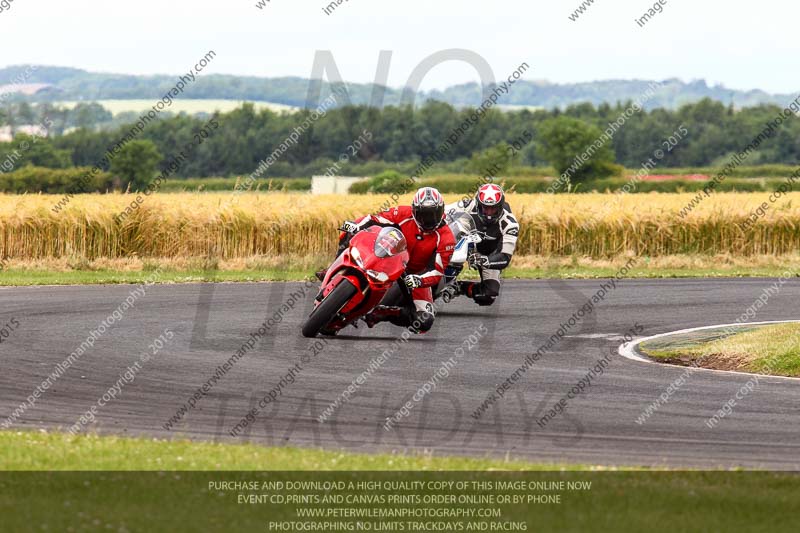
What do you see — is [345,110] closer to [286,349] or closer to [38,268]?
[38,268]

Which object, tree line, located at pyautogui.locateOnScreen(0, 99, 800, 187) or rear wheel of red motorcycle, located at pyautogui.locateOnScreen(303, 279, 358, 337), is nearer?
rear wheel of red motorcycle, located at pyautogui.locateOnScreen(303, 279, 358, 337)

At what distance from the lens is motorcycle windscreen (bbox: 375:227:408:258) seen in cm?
1566

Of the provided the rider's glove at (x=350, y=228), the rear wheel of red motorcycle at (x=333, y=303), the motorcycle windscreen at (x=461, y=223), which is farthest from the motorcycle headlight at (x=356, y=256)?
the motorcycle windscreen at (x=461, y=223)

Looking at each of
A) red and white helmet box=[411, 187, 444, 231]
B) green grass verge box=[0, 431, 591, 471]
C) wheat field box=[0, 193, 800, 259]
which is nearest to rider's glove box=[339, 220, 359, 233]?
red and white helmet box=[411, 187, 444, 231]

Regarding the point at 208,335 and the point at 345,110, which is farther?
the point at 345,110

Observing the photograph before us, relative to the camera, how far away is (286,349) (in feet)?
50.8

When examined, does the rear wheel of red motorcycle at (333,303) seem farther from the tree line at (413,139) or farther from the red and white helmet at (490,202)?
the tree line at (413,139)

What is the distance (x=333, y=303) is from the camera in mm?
15461

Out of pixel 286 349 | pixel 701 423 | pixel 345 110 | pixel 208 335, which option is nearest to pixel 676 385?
pixel 701 423

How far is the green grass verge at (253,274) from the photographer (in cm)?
2602

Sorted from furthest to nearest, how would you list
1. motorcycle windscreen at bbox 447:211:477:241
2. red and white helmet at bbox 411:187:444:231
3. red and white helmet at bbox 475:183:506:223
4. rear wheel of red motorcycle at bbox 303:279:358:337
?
1. red and white helmet at bbox 475:183:506:223
2. motorcycle windscreen at bbox 447:211:477:241
3. red and white helmet at bbox 411:187:444:231
4. rear wheel of red motorcycle at bbox 303:279:358:337

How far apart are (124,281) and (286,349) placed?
11349 mm

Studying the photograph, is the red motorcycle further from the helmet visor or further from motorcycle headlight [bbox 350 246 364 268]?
the helmet visor

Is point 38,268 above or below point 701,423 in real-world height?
below
